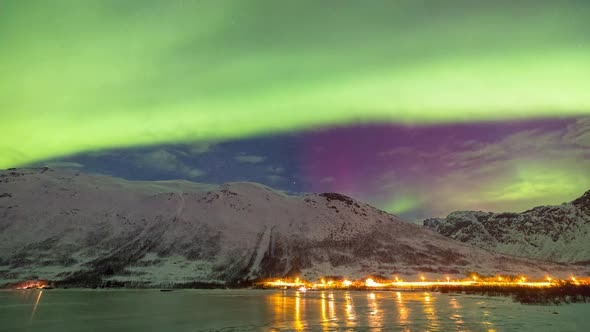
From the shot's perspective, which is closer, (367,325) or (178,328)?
(367,325)

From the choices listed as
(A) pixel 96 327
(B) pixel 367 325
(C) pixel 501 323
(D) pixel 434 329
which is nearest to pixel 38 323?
(A) pixel 96 327

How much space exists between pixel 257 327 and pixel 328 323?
9275 mm

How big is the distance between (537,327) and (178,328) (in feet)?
138

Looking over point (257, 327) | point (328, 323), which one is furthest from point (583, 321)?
point (257, 327)

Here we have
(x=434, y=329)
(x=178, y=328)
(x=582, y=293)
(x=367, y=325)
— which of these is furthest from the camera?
(x=582, y=293)

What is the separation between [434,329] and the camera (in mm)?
51219

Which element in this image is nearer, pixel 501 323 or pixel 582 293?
pixel 501 323

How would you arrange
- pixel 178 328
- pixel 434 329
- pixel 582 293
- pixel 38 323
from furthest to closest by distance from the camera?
pixel 582 293, pixel 38 323, pixel 178 328, pixel 434 329

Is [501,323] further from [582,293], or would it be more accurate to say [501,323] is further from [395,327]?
[582,293]

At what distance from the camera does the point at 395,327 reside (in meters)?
54.2

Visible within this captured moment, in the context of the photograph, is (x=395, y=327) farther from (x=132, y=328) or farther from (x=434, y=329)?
(x=132, y=328)

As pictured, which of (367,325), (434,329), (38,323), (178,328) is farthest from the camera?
(38,323)

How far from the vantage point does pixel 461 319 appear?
6272 cm

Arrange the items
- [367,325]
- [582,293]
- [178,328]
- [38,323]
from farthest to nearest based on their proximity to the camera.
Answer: [582,293] < [38,323] < [178,328] < [367,325]
